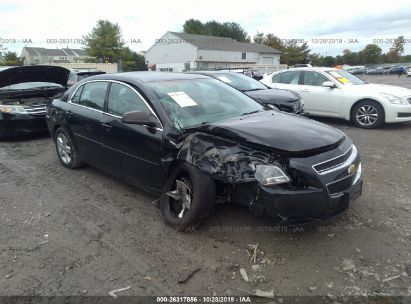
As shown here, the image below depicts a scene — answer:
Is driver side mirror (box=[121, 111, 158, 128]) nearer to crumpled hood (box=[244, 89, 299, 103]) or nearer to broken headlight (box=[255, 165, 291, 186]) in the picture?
broken headlight (box=[255, 165, 291, 186])

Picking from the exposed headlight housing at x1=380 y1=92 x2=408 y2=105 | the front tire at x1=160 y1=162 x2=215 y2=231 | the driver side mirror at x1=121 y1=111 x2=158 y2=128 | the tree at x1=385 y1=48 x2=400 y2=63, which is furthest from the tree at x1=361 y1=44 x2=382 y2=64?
the front tire at x1=160 y1=162 x2=215 y2=231

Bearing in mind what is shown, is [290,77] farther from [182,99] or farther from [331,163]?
[331,163]

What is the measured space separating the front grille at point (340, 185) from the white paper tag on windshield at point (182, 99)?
5.80 ft

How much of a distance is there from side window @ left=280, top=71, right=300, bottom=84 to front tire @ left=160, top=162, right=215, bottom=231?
700 cm

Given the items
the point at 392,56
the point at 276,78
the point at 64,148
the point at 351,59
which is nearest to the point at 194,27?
the point at 351,59

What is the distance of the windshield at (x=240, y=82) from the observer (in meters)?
8.79

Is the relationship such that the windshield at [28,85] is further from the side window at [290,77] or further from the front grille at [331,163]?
the front grille at [331,163]

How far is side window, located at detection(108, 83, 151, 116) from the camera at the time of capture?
4.11 meters

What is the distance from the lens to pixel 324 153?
327 centimetres

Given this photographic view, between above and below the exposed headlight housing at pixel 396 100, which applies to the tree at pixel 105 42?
above

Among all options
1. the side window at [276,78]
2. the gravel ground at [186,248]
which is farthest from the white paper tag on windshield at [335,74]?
the gravel ground at [186,248]

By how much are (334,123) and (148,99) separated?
21.9 feet

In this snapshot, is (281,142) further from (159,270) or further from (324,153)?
(159,270)

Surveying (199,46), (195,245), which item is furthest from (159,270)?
(199,46)
